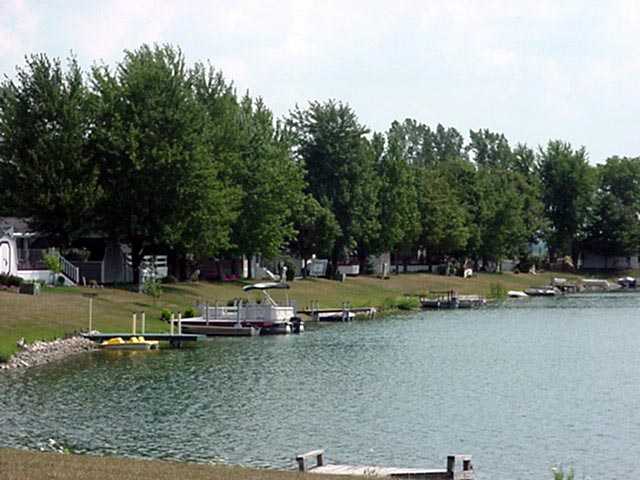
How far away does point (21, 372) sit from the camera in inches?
1827

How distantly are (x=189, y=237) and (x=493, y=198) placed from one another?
79.2 m

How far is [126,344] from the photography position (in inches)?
→ 2203

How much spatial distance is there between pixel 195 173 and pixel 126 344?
25.5 meters

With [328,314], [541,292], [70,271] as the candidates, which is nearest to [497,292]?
[541,292]

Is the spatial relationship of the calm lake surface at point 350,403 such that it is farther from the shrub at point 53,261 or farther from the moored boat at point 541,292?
the moored boat at point 541,292

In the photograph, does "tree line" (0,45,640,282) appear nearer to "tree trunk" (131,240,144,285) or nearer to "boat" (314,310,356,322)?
"tree trunk" (131,240,144,285)

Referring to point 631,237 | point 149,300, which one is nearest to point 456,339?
point 149,300

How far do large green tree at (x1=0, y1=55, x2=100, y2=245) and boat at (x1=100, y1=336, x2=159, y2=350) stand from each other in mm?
21166

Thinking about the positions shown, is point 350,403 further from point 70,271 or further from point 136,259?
point 136,259

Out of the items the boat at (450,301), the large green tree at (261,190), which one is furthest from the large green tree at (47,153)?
the boat at (450,301)

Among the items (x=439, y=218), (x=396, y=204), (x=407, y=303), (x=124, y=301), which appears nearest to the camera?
(x=124, y=301)

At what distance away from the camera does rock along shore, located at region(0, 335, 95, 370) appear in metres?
48.5

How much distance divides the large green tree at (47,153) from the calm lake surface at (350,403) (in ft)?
66.1

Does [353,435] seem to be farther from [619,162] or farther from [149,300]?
[619,162]
